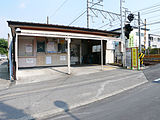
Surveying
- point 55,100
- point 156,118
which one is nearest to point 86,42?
point 55,100

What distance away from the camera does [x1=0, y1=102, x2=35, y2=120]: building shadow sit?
10.8 feet

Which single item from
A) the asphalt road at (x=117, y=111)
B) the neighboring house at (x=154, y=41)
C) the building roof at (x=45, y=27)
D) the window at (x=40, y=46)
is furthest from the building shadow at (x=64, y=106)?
the neighboring house at (x=154, y=41)

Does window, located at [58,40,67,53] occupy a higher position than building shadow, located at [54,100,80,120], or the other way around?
window, located at [58,40,67,53]

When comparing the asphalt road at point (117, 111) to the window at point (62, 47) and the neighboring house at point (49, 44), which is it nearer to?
the neighboring house at point (49, 44)

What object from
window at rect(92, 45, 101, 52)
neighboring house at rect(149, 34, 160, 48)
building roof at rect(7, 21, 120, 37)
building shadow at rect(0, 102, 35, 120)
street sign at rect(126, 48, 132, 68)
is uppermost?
neighboring house at rect(149, 34, 160, 48)

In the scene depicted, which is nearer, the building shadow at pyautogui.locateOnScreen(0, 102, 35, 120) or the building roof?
the building shadow at pyautogui.locateOnScreen(0, 102, 35, 120)

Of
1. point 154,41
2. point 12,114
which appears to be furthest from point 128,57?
point 154,41

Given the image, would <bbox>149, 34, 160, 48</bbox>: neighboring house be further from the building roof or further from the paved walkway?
the paved walkway

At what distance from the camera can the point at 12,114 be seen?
348 cm

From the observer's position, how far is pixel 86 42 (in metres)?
16.7

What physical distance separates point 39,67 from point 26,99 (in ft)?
26.6

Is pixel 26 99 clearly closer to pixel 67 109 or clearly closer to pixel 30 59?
pixel 67 109

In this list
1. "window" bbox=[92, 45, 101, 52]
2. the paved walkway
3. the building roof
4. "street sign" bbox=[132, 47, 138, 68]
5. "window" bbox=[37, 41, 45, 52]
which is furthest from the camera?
"window" bbox=[92, 45, 101, 52]

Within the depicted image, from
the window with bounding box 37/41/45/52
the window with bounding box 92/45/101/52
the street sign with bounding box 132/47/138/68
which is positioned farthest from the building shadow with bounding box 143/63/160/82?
the window with bounding box 37/41/45/52
